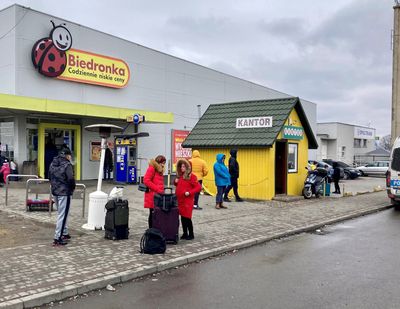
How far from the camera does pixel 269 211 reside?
12625mm

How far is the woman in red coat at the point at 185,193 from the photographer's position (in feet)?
27.1

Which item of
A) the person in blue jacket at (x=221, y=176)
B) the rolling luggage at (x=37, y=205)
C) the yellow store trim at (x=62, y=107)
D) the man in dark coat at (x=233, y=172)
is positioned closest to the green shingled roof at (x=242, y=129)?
the man in dark coat at (x=233, y=172)

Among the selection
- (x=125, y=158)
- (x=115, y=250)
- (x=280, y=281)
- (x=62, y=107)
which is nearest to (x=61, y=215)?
(x=115, y=250)

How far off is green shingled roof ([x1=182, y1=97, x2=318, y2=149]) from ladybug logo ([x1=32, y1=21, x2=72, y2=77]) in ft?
21.8

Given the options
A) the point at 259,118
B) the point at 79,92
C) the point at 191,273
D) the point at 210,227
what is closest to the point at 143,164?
the point at 79,92

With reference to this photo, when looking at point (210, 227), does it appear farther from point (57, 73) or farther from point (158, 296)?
point (57, 73)

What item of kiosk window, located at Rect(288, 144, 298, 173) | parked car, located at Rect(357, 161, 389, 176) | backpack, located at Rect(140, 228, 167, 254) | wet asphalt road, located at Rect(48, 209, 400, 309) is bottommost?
wet asphalt road, located at Rect(48, 209, 400, 309)

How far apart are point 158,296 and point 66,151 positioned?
3543mm

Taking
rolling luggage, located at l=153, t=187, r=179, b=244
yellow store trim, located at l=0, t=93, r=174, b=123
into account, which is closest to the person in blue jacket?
rolling luggage, located at l=153, t=187, r=179, b=244

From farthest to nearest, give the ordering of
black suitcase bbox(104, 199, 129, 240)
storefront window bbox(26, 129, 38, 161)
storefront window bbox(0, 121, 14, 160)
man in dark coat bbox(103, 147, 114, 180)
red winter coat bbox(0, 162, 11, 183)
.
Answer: man in dark coat bbox(103, 147, 114, 180) → storefront window bbox(26, 129, 38, 161) → storefront window bbox(0, 121, 14, 160) → red winter coat bbox(0, 162, 11, 183) → black suitcase bbox(104, 199, 129, 240)

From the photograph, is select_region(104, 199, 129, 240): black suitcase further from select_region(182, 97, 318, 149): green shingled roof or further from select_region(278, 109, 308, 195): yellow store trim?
select_region(278, 109, 308, 195): yellow store trim

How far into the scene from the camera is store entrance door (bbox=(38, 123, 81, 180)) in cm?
1902

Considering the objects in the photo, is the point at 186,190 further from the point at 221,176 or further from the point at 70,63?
the point at 70,63

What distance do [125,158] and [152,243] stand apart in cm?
1306
